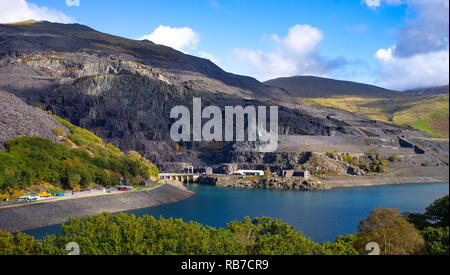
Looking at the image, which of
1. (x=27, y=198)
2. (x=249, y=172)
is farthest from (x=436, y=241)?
(x=249, y=172)

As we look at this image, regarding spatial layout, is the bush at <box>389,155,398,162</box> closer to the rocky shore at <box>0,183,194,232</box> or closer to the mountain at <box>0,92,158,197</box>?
the rocky shore at <box>0,183,194,232</box>

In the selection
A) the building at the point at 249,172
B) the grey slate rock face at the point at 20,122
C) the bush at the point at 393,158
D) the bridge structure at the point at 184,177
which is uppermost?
the grey slate rock face at the point at 20,122

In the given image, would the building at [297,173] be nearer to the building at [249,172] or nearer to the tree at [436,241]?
the building at [249,172]

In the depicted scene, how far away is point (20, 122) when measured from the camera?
80500mm

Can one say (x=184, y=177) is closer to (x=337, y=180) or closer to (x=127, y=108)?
(x=127, y=108)

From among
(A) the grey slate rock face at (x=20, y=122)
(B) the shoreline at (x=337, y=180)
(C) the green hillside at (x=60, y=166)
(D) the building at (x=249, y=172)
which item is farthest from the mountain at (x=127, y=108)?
(A) the grey slate rock face at (x=20, y=122)

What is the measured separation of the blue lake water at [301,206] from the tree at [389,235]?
16.6 metres

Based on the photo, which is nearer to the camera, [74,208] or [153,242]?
[153,242]

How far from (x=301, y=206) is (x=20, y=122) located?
5242 centimetres

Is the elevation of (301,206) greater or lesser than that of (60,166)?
lesser

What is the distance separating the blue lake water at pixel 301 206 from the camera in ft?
200
